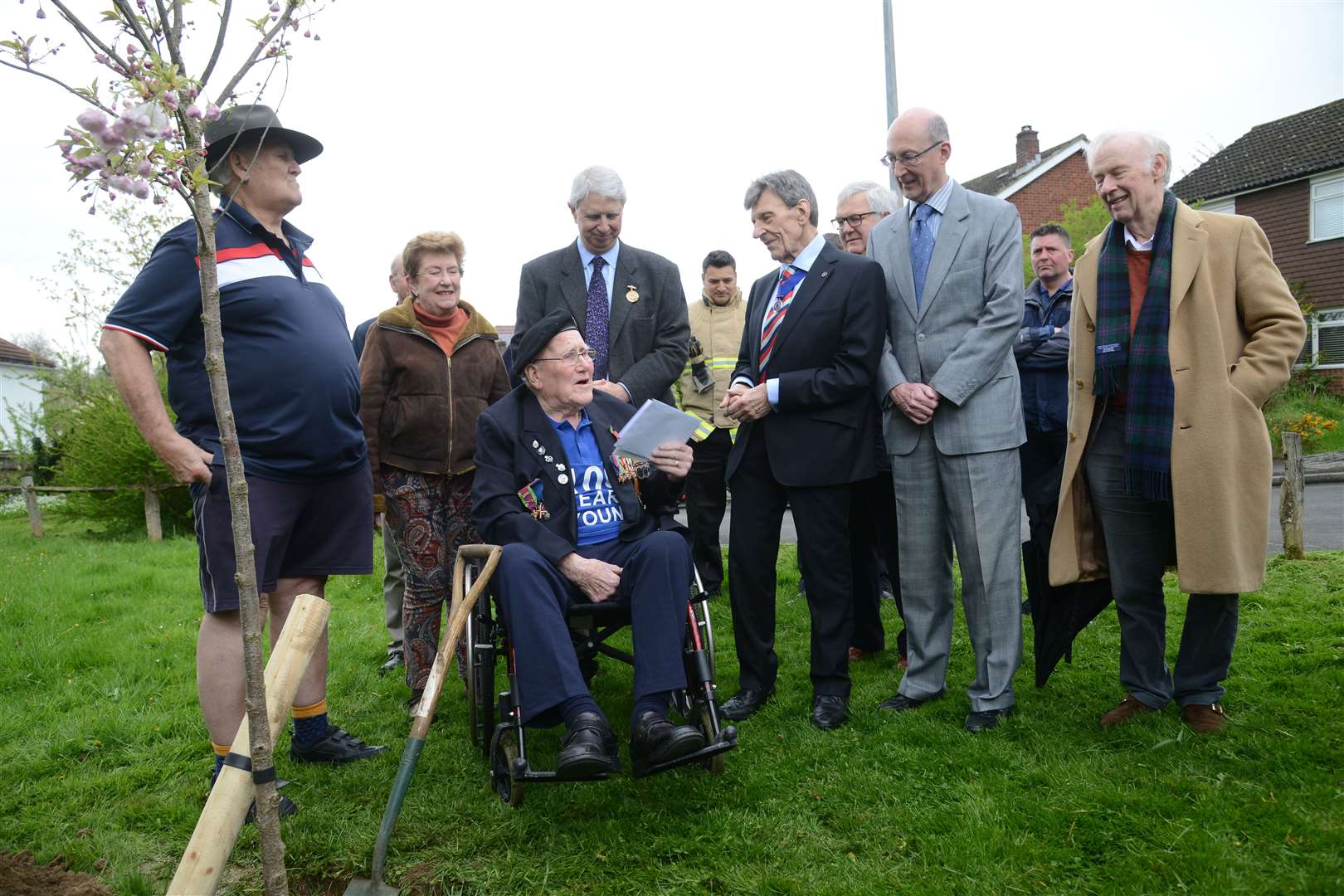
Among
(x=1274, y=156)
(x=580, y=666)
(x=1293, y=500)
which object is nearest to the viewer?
(x=580, y=666)

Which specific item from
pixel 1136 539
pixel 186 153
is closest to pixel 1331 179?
pixel 1136 539

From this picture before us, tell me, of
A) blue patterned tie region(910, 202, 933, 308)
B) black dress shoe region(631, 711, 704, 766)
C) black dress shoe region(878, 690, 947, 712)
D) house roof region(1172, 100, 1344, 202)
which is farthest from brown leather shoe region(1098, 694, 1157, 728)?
house roof region(1172, 100, 1344, 202)

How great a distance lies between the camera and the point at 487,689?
333 cm

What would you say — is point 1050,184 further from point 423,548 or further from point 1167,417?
point 423,548

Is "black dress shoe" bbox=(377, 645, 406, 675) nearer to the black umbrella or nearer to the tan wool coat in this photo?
the black umbrella

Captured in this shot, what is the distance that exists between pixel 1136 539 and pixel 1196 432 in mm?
490

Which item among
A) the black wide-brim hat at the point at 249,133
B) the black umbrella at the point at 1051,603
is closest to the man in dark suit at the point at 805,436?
the black umbrella at the point at 1051,603

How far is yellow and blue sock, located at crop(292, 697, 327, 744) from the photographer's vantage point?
3598mm

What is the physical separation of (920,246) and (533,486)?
1.85 meters

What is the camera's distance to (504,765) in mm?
3186

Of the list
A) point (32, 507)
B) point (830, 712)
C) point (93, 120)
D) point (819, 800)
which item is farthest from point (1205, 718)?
point (32, 507)

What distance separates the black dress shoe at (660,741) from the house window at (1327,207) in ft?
77.2

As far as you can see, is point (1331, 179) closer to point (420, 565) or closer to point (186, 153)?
point (420, 565)

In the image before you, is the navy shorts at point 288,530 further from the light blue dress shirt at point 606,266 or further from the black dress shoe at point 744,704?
the black dress shoe at point 744,704
